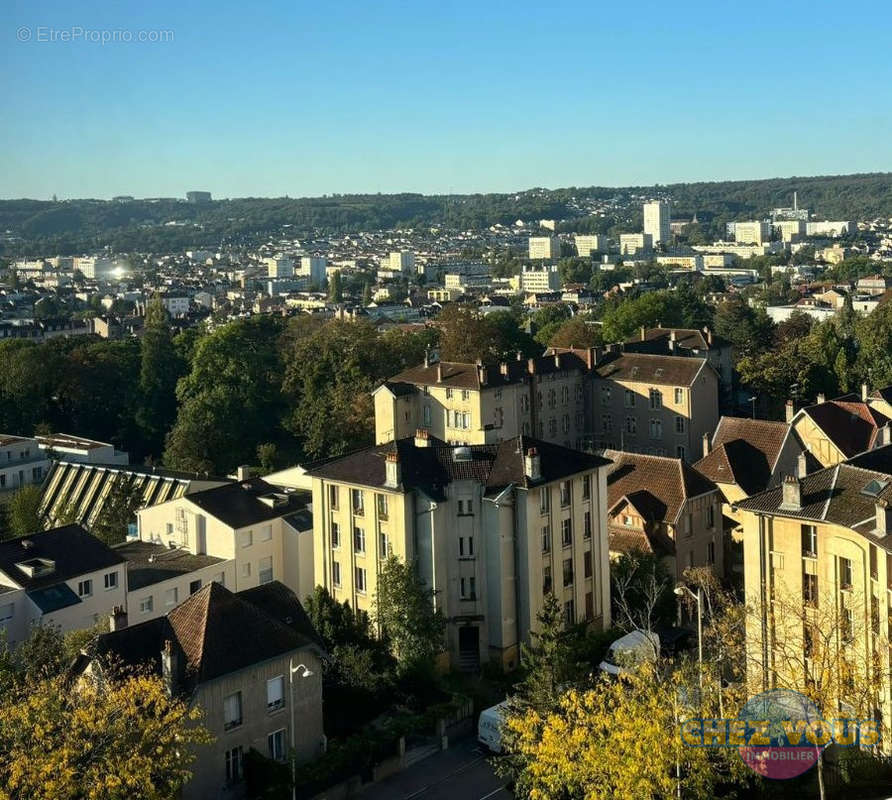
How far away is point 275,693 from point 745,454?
23.3 metres

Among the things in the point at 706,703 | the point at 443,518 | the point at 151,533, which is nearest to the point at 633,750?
the point at 706,703

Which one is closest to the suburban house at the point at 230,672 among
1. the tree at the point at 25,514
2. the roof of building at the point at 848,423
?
the tree at the point at 25,514

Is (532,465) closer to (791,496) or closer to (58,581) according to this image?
(791,496)

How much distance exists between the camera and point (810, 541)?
81.8 feet

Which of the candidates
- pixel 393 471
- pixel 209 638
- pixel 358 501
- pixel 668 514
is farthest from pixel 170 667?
pixel 668 514

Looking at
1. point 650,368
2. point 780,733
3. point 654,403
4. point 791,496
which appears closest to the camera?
point 780,733

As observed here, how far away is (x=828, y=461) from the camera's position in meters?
43.2

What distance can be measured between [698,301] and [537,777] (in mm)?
76645

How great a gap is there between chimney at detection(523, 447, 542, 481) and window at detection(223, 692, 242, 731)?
10.1 meters

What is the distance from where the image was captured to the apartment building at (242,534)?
34.5 metres

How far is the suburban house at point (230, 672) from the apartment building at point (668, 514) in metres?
14.0

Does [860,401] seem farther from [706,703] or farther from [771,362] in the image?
[706,703]

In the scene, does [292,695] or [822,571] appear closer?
[292,695]

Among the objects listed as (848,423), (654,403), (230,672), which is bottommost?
(654,403)
